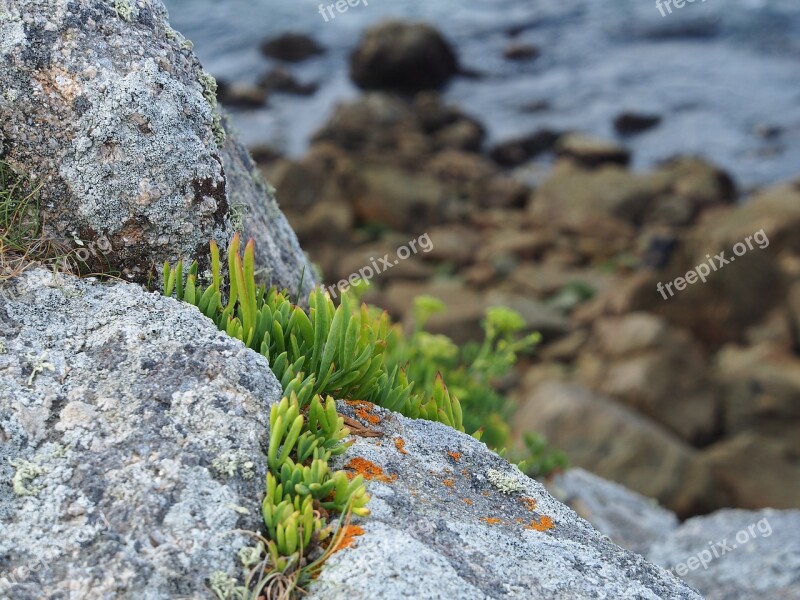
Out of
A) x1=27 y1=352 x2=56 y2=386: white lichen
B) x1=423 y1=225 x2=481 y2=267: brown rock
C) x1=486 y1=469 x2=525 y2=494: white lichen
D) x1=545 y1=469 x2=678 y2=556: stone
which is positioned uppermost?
x1=27 y1=352 x2=56 y2=386: white lichen

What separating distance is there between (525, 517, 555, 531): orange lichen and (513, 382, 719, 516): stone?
256 inches

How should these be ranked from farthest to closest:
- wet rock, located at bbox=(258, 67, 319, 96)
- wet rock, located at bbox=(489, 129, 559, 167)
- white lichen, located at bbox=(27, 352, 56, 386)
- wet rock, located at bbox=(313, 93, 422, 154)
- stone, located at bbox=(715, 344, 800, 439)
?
wet rock, located at bbox=(258, 67, 319, 96)
wet rock, located at bbox=(489, 129, 559, 167)
wet rock, located at bbox=(313, 93, 422, 154)
stone, located at bbox=(715, 344, 800, 439)
white lichen, located at bbox=(27, 352, 56, 386)

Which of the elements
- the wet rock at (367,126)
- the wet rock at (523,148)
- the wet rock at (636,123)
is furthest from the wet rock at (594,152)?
the wet rock at (367,126)

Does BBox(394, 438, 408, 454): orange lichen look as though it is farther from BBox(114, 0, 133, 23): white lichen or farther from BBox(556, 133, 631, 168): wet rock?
BBox(556, 133, 631, 168): wet rock

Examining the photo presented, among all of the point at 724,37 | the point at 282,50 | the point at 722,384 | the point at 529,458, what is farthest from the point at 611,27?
the point at 529,458

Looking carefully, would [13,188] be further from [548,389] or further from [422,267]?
[422,267]

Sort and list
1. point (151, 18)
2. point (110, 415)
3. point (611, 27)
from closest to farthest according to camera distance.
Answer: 1. point (110, 415)
2. point (151, 18)
3. point (611, 27)

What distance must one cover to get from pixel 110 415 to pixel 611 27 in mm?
31228

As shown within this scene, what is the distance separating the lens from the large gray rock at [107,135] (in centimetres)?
343

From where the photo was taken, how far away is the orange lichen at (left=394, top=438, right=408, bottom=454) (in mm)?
3365

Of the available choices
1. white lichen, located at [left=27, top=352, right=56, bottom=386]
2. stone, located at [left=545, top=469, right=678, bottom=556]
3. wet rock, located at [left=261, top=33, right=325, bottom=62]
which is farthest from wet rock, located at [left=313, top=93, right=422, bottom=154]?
white lichen, located at [left=27, top=352, right=56, bottom=386]

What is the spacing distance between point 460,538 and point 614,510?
18.0 ft

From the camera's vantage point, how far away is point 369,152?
23656 mm

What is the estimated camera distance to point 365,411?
3.53 m
